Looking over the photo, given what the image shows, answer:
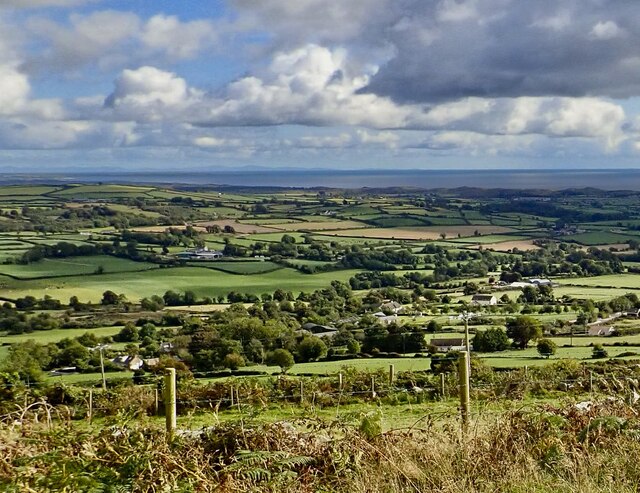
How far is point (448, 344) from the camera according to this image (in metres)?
22.0

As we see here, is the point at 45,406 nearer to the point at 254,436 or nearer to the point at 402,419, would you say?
the point at 254,436

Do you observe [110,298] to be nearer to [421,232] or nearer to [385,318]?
[385,318]

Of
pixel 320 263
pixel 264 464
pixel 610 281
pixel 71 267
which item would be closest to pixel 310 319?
pixel 610 281

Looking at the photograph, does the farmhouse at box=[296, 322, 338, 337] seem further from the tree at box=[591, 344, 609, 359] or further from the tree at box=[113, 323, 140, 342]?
the tree at box=[591, 344, 609, 359]

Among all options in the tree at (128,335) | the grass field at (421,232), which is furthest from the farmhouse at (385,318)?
the grass field at (421,232)

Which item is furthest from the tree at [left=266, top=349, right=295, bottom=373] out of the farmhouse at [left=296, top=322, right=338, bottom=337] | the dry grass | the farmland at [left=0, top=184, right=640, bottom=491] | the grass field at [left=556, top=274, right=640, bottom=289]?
the grass field at [left=556, top=274, right=640, bottom=289]

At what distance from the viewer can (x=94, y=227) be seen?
225 ft

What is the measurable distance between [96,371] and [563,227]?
61.6m

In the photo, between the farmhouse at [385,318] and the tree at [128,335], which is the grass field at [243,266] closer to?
the farmhouse at [385,318]

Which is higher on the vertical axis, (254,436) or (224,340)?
(254,436)

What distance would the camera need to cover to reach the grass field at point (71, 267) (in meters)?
44.8

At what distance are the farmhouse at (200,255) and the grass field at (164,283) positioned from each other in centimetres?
479

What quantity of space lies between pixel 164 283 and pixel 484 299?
18.2 metres

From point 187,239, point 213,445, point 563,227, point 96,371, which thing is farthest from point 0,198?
point 213,445
